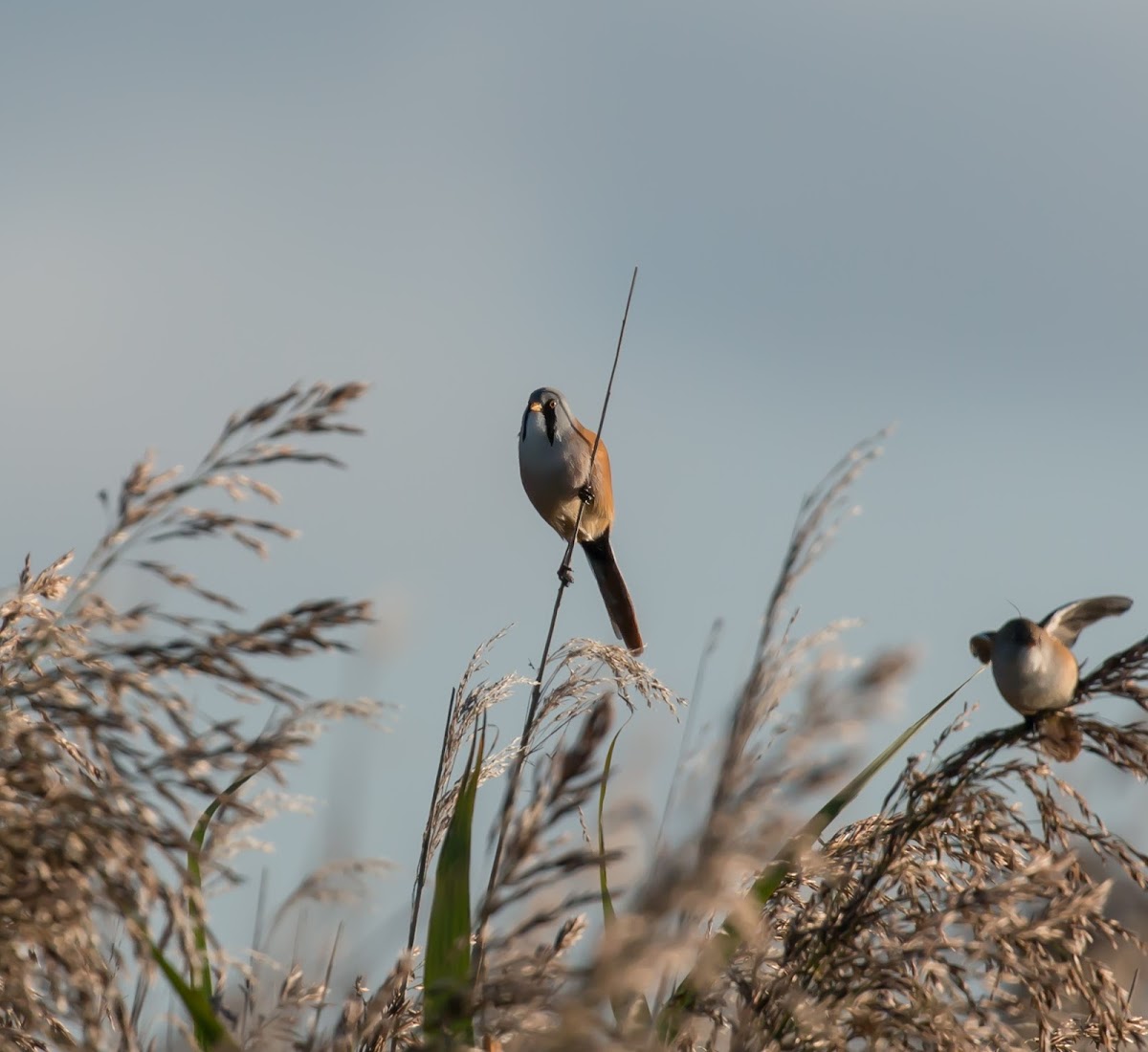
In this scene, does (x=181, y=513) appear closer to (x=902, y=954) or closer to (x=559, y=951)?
(x=559, y=951)

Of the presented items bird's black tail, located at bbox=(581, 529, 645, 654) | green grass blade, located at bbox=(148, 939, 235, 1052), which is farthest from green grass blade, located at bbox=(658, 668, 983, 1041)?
bird's black tail, located at bbox=(581, 529, 645, 654)

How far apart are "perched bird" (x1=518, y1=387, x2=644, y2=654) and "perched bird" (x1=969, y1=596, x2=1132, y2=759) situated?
2.64 m

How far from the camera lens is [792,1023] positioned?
1.74 m

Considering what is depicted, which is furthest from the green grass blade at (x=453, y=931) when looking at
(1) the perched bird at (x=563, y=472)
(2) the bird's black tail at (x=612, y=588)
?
(2) the bird's black tail at (x=612, y=588)

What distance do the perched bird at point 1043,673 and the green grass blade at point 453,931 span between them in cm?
92

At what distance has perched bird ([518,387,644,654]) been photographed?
532 cm

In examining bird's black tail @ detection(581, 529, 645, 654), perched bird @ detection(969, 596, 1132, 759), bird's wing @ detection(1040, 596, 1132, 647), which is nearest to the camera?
perched bird @ detection(969, 596, 1132, 759)

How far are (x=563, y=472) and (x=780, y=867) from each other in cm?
358

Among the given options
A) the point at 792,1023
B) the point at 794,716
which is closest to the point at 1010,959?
the point at 792,1023

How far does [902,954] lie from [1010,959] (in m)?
0.16

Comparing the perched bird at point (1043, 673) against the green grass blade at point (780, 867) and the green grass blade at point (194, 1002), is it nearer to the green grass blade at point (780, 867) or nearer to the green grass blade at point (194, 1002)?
the green grass blade at point (780, 867)

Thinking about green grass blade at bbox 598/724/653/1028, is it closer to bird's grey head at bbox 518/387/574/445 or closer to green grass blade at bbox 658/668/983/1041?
Result: green grass blade at bbox 658/668/983/1041

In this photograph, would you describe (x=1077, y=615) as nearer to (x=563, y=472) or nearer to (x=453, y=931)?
(x=453, y=931)

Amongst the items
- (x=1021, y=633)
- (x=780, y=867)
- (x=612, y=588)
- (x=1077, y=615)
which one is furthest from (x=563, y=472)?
(x=780, y=867)
